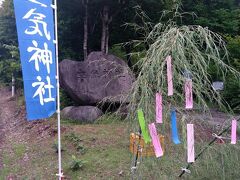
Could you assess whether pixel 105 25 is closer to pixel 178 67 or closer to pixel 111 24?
pixel 111 24

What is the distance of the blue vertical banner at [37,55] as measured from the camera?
4941 mm

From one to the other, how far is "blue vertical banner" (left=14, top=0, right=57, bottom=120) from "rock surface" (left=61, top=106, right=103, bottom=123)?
4460 mm

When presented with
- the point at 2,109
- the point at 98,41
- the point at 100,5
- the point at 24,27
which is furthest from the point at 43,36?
the point at 2,109

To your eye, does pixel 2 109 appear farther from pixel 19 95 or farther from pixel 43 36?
pixel 43 36

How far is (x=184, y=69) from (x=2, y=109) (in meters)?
13.3

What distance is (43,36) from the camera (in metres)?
5.27

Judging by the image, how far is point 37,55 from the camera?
5.09 meters

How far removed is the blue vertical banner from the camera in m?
4.94

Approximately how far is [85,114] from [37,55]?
4.95 meters

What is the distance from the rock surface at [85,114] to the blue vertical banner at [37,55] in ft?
14.6

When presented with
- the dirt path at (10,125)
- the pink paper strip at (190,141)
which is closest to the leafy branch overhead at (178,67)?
the pink paper strip at (190,141)

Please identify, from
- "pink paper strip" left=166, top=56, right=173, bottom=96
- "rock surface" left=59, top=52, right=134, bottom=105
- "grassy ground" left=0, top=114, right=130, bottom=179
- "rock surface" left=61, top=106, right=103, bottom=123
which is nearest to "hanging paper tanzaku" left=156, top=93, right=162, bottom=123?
"pink paper strip" left=166, top=56, right=173, bottom=96

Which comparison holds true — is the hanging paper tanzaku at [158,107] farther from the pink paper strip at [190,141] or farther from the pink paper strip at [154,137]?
the pink paper strip at [190,141]

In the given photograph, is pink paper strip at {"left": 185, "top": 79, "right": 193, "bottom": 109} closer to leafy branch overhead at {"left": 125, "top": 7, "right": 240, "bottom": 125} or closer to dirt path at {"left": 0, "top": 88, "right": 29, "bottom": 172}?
leafy branch overhead at {"left": 125, "top": 7, "right": 240, "bottom": 125}
